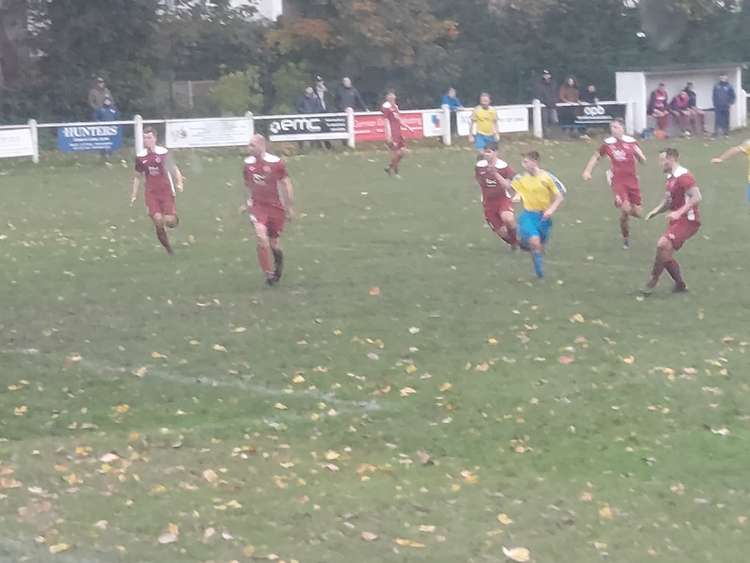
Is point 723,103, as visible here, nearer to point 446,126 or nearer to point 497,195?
point 446,126

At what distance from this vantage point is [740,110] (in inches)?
1612

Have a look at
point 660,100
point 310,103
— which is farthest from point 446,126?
point 660,100

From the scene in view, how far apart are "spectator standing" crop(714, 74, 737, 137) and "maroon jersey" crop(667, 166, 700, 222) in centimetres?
2487

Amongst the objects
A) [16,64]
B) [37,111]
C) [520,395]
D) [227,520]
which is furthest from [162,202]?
[16,64]

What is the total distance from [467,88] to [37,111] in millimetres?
16002

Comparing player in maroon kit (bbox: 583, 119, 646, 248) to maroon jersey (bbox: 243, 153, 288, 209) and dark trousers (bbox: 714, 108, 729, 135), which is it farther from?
dark trousers (bbox: 714, 108, 729, 135)

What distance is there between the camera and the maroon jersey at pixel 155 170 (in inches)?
711

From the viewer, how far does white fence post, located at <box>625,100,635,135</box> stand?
129ft

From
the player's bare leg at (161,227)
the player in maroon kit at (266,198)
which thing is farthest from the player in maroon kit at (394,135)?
the player in maroon kit at (266,198)

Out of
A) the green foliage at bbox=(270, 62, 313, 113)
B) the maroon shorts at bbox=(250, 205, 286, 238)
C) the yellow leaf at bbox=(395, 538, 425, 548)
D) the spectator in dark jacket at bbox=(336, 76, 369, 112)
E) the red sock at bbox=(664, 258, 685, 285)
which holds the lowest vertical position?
the yellow leaf at bbox=(395, 538, 425, 548)

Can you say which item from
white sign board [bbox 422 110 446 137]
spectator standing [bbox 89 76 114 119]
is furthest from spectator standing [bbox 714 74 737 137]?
spectator standing [bbox 89 76 114 119]

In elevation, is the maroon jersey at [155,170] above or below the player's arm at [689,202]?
above

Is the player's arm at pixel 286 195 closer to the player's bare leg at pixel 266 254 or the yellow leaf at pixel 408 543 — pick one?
the player's bare leg at pixel 266 254

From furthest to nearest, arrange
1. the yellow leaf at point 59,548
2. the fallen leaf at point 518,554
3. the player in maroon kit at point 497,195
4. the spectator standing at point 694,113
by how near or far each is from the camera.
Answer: the spectator standing at point 694,113 → the player in maroon kit at point 497,195 → the yellow leaf at point 59,548 → the fallen leaf at point 518,554
